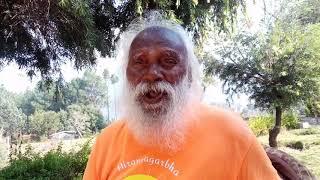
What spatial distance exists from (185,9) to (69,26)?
4.62 ft

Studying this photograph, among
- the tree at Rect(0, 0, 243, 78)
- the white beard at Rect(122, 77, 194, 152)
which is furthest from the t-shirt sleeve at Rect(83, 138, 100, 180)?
the tree at Rect(0, 0, 243, 78)

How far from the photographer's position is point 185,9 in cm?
533

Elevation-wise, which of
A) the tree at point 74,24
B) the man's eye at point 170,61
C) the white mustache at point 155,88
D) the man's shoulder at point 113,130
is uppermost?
the tree at point 74,24

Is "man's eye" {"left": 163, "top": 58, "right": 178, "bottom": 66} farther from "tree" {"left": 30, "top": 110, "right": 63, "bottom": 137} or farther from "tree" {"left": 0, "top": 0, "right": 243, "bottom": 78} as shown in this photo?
"tree" {"left": 30, "top": 110, "right": 63, "bottom": 137}

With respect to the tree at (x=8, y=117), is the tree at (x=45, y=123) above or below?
below

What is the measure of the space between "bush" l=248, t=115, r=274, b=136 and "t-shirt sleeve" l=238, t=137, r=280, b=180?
17593 millimetres

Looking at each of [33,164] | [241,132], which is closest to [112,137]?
[241,132]

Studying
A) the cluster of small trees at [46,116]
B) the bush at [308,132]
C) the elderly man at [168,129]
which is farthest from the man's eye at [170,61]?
the bush at [308,132]

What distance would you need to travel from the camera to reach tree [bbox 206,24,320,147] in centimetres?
1312

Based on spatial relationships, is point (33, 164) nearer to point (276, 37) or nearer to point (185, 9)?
point (185, 9)

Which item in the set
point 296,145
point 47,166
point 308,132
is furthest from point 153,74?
point 308,132

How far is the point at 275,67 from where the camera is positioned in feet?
44.1

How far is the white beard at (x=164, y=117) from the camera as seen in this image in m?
1.74

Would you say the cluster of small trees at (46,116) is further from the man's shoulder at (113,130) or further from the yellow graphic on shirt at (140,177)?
the yellow graphic on shirt at (140,177)
